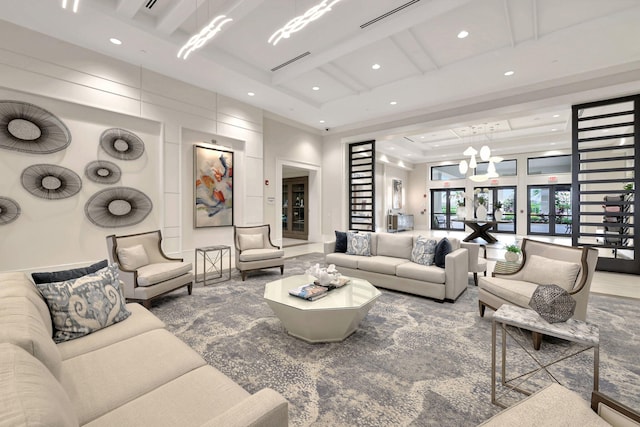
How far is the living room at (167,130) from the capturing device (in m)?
3.68

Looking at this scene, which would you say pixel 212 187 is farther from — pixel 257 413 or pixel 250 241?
pixel 257 413

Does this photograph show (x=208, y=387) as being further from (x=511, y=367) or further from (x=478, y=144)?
(x=478, y=144)

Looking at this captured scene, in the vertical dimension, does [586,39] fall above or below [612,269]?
above

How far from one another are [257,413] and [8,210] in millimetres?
4861

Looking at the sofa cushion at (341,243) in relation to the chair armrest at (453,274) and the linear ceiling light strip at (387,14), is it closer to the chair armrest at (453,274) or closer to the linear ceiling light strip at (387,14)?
the chair armrest at (453,274)

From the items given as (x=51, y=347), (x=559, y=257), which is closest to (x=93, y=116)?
(x=51, y=347)

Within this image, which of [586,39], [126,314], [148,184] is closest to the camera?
[126,314]

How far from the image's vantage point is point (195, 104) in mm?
5629

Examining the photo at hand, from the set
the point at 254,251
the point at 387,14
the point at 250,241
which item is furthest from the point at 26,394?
the point at 387,14

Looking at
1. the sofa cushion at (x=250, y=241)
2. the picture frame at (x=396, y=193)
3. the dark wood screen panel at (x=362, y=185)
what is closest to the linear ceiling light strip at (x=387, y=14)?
the sofa cushion at (x=250, y=241)

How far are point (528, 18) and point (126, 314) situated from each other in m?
5.73

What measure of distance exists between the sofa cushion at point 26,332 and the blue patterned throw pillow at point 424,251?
12.2ft

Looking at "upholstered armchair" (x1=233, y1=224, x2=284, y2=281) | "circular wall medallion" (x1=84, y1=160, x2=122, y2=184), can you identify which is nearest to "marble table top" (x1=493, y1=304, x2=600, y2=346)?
"upholstered armchair" (x1=233, y1=224, x2=284, y2=281)

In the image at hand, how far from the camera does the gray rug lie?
1.74 m
